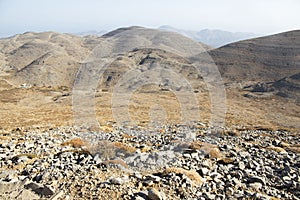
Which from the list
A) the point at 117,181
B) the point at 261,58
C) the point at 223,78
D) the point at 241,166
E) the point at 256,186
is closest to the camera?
the point at 117,181

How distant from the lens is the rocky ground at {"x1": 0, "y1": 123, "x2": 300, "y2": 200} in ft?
34.7

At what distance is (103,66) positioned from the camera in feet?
443

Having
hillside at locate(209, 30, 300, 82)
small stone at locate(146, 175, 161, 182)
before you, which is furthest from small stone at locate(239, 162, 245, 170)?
hillside at locate(209, 30, 300, 82)

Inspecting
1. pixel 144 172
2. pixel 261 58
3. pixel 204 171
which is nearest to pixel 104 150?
pixel 144 172

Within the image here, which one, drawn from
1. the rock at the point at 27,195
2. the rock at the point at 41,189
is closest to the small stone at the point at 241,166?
the rock at the point at 41,189

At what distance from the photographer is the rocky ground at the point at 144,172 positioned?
10.6 metres

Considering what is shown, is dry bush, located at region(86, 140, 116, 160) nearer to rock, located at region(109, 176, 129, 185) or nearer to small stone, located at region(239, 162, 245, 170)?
rock, located at region(109, 176, 129, 185)

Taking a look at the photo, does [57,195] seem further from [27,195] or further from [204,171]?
[204,171]

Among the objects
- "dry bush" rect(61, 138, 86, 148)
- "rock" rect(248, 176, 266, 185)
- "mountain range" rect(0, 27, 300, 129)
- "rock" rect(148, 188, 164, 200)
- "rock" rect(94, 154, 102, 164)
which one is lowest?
"mountain range" rect(0, 27, 300, 129)

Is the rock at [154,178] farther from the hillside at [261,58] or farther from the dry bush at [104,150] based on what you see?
the hillside at [261,58]

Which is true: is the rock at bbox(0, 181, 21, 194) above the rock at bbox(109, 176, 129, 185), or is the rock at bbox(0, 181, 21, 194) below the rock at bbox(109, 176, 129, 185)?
below

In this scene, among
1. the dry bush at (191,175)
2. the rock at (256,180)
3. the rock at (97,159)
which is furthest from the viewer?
the rock at (97,159)

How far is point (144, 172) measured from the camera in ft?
43.2

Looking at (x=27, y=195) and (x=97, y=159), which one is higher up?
(x=27, y=195)
